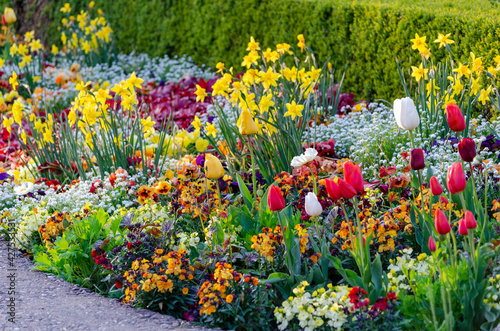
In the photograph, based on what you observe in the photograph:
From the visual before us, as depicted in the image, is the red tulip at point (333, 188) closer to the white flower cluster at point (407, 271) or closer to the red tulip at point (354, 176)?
the red tulip at point (354, 176)

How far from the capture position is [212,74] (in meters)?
8.06

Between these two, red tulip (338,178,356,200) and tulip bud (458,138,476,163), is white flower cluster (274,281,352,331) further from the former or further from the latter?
tulip bud (458,138,476,163)

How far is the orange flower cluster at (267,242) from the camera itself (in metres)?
2.63

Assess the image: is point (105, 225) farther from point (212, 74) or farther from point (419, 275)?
point (212, 74)

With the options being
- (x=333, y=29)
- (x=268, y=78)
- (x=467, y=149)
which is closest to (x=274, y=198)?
(x=467, y=149)

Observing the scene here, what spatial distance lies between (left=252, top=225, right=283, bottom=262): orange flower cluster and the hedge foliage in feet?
8.83

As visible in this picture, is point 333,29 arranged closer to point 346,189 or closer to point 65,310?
point 346,189

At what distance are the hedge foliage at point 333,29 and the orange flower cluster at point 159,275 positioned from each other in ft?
10.0

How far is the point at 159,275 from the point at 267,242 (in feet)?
1.74

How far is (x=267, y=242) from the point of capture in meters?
2.64

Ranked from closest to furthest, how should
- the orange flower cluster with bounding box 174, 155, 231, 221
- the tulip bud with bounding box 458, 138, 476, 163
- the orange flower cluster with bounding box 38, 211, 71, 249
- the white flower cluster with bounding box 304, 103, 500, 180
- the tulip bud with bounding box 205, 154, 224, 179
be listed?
the tulip bud with bounding box 458, 138, 476, 163 < the tulip bud with bounding box 205, 154, 224, 179 < the orange flower cluster with bounding box 174, 155, 231, 221 < the orange flower cluster with bounding box 38, 211, 71, 249 < the white flower cluster with bounding box 304, 103, 500, 180

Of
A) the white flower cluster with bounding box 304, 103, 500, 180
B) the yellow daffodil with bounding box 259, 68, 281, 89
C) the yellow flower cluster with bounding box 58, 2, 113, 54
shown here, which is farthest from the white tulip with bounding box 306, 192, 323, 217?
the yellow flower cluster with bounding box 58, 2, 113, 54

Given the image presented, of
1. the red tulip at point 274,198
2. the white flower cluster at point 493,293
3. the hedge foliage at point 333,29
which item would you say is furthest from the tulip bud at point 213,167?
the hedge foliage at point 333,29

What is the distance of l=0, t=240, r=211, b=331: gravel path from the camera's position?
8.43 feet
